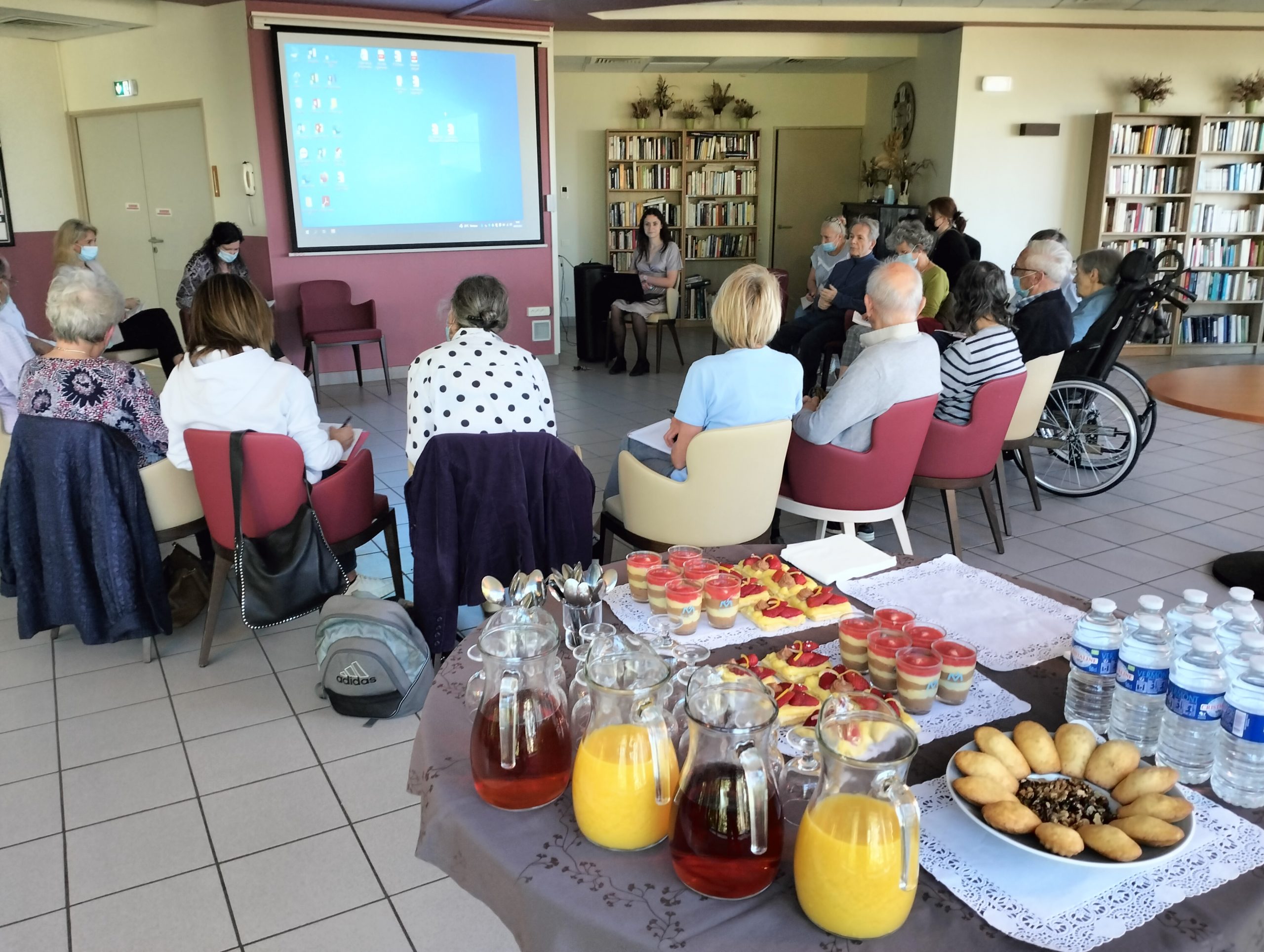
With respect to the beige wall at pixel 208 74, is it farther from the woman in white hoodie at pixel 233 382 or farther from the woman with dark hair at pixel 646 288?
the woman in white hoodie at pixel 233 382

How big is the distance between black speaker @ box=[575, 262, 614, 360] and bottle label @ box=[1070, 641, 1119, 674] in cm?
693

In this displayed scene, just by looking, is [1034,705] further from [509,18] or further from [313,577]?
[509,18]

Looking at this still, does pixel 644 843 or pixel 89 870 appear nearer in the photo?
pixel 644 843

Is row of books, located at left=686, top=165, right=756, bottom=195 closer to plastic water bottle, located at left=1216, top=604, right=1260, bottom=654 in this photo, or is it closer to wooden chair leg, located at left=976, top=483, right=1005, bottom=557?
wooden chair leg, located at left=976, top=483, right=1005, bottom=557

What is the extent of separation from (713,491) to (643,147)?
323 inches

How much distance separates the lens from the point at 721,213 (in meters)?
10.6

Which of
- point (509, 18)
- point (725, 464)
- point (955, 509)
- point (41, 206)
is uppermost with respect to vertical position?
point (509, 18)

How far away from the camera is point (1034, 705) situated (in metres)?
1.39

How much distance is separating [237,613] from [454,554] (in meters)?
1.19

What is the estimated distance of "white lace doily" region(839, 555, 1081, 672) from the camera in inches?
60.9

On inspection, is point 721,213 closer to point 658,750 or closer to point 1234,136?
point 1234,136

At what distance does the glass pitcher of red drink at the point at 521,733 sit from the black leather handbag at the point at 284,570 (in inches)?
75.3

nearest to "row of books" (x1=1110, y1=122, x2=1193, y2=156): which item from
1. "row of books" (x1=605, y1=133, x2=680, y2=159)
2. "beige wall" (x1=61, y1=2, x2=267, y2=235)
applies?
"row of books" (x1=605, y1=133, x2=680, y2=159)

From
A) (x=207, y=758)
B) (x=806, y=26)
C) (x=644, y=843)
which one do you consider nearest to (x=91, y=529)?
(x=207, y=758)
